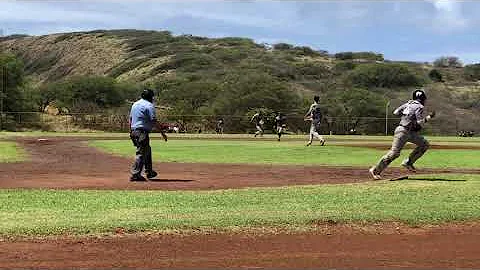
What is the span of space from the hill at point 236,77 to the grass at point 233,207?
49.5 meters

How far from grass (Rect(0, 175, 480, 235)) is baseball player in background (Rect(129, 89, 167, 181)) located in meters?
2.23

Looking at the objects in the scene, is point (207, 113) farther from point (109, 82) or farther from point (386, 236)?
point (386, 236)

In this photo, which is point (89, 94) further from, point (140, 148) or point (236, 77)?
point (140, 148)

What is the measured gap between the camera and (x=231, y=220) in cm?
1012

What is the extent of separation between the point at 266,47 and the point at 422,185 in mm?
123948

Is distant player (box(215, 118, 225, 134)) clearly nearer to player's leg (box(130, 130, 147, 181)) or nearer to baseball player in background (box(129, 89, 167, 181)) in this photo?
baseball player in background (box(129, 89, 167, 181))

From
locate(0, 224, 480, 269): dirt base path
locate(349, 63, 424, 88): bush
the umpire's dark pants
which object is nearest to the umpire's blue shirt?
the umpire's dark pants

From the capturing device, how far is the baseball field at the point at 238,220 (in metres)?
8.16

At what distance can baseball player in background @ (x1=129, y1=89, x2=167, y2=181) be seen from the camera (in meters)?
15.7

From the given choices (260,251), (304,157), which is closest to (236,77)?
(304,157)

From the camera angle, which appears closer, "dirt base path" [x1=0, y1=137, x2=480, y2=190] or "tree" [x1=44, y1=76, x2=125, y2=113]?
"dirt base path" [x1=0, y1=137, x2=480, y2=190]

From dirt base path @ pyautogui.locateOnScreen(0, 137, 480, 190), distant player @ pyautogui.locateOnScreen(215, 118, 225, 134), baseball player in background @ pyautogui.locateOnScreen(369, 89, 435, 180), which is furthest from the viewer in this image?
distant player @ pyautogui.locateOnScreen(215, 118, 225, 134)

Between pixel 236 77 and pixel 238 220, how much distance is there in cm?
6833

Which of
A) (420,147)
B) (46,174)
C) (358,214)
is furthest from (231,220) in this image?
(46,174)
